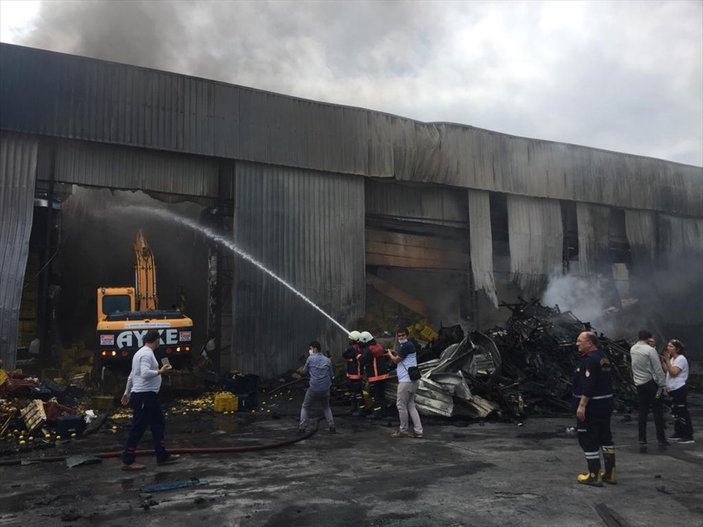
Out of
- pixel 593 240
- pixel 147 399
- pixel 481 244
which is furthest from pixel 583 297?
pixel 147 399

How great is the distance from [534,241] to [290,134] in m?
10.9

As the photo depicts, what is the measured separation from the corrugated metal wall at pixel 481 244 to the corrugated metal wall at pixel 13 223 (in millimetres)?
14418

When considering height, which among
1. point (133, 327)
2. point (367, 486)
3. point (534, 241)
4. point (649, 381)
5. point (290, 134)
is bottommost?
point (367, 486)

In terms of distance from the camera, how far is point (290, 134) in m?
16.9

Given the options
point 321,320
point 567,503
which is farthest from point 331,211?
point 567,503

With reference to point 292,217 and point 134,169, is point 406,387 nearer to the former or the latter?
point 292,217

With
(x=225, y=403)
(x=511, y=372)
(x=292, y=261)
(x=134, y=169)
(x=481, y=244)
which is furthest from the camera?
(x=481, y=244)

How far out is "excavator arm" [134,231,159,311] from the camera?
574 inches

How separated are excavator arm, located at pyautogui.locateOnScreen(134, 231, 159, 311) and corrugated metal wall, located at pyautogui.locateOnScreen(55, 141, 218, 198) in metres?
1.71

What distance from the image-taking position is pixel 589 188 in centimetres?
2266

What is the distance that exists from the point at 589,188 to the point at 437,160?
25.1ft

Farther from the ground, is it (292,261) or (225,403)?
(292,261)

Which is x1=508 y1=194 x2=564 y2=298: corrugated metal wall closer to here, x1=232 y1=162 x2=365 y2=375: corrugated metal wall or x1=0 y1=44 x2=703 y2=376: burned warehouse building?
x1=0 y1=44 x2=703 y2=376: burned warehouse building

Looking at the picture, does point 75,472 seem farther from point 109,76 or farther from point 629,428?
point 109,76
